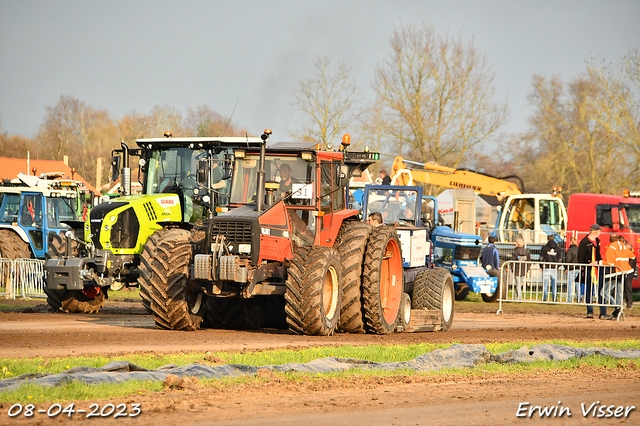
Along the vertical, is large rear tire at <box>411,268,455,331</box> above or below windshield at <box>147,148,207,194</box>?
below

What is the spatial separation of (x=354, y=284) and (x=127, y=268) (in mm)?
4284

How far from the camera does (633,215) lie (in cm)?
2445

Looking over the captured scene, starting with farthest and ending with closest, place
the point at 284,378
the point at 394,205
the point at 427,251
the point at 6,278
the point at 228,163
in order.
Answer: the point at 6,278
the point at 394,205
the point at 427,251
the point at 228,163
the point at 284,378

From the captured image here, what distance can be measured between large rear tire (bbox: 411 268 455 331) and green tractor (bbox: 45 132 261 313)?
4128 millimetres

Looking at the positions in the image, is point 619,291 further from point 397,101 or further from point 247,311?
point 397,101

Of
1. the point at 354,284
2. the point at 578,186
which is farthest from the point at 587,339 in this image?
the point at 578,186

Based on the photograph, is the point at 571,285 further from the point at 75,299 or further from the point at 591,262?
the point at 75,299

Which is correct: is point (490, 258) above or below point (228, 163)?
below

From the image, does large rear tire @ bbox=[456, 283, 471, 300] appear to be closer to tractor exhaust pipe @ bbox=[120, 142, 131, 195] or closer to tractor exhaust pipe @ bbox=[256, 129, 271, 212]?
tractor exhaust pipe @ bbox=[120, 142, 131, 195]

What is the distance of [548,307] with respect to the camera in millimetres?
21875

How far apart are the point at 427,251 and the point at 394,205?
6.19 ft

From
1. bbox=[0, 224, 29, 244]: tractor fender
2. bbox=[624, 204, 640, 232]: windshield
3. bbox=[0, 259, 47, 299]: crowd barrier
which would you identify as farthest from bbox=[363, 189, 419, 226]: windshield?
bbox=[624, 204, 640, 232]: windshield

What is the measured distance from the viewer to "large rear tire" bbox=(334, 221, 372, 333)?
470 inches

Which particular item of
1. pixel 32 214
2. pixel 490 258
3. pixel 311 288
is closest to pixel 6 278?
pixel 32 214
